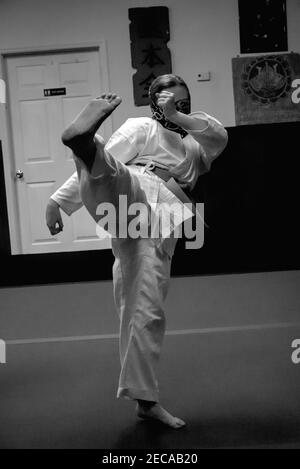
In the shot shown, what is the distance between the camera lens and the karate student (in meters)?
1.63

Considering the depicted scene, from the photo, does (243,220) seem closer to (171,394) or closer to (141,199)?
(171,394)

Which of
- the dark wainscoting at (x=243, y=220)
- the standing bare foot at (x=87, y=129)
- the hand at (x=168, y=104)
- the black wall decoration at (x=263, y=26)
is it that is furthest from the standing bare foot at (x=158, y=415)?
the black wall decoration at (x=263, y=26)

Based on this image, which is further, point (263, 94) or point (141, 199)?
point (263, 94)

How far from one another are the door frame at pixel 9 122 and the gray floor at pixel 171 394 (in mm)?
2321

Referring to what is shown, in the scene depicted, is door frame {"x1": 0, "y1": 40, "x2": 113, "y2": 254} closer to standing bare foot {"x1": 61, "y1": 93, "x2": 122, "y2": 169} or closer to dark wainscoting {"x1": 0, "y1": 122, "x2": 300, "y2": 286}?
dark wainscoting {"x1": 0, "y1": 122, "x2": 300, "y2": 286}

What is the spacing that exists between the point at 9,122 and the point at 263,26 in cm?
239

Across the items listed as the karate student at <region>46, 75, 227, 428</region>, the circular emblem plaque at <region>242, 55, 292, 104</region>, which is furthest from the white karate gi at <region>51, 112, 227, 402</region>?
the circular emblem plaque at <region>242, 55, 292, 104</region>

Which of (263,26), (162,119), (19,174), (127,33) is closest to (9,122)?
(19,174)

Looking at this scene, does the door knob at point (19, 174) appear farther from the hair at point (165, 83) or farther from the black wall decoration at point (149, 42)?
the hair at point (165, 83)

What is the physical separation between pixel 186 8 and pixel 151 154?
11.1 ft

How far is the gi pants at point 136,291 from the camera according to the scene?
163 cm
